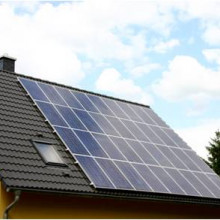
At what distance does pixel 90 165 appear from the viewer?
1286 centimetres

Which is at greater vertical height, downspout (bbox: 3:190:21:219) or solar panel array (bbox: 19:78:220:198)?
solar panel array (bbox: 19:78:220:198)

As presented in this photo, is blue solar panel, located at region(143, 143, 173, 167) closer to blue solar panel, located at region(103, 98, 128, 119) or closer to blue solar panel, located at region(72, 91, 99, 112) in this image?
blue solar panel, located at region(103, 98, 128, 119)

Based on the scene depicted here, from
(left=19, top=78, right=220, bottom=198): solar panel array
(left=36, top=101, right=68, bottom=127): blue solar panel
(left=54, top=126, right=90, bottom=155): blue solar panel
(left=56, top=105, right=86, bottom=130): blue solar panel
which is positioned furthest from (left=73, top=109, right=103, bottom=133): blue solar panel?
(left=54, top=126, right=90, bottom=155): blue solar panel

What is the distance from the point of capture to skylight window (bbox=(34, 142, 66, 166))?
40.5ft

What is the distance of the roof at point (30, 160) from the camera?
11125 millimetres

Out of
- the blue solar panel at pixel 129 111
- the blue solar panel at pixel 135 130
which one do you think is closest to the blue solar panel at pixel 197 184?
the blue solar panel at pixel 135 130

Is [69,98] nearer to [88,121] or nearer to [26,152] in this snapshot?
[88,121]

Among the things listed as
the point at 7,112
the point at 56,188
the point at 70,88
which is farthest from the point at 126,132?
the point at 56,188

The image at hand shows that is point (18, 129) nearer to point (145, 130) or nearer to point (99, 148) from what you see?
point (99, 148)

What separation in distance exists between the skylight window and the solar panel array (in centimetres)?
46

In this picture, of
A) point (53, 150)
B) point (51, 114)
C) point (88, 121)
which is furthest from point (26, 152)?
point (88, 121)

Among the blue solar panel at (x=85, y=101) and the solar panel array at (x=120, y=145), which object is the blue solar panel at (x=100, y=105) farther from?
the blue solar panel at (x=85, y=101)

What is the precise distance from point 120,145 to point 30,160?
11.8 feet

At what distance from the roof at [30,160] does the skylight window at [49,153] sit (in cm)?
15
